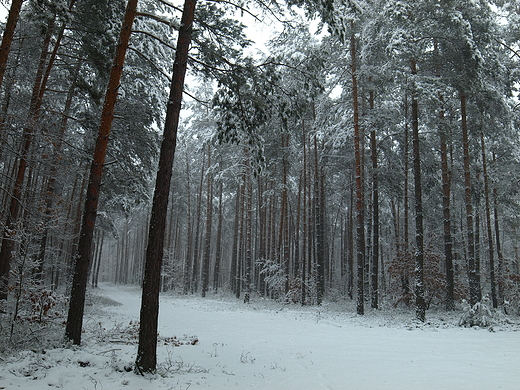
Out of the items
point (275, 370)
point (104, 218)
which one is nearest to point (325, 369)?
point (275, 370)

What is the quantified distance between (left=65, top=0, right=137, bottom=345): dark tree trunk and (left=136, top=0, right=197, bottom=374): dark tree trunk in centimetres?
154

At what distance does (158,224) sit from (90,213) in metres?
2.06

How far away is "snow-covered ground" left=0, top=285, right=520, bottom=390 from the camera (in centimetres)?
529

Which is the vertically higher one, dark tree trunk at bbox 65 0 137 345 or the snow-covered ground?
dark tree trunk at bbox 65 0 137 345

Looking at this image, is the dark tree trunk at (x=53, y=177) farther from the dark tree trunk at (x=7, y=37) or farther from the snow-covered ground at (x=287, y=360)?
the snow-covered ground at (x=287, y=360)

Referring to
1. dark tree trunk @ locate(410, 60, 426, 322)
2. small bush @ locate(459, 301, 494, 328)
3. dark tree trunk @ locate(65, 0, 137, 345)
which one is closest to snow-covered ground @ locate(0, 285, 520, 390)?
small bush @ locate(459, 301, 494, 328)

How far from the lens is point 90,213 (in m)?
7.22

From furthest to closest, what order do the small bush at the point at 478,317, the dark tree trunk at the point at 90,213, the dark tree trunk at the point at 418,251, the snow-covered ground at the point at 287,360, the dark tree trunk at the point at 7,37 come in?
1. the dark tree trunk at the point at 418,251
2. the small bush at the point at 478,317
3. the dark tree trunk at the point at 90,213
4. the dark tree trunk at the point at 7,37
5. the snow-covered ground at the point at 287,360

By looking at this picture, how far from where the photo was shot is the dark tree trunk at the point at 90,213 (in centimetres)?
695

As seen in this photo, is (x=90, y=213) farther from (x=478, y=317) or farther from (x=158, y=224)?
(x=478, y=317)

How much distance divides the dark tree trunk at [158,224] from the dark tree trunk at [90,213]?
5.04 feet

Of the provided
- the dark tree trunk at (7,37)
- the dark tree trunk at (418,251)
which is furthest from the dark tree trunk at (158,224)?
the dark tree trunk at (418,251)

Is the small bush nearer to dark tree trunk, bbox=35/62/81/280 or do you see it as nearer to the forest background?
the forest background

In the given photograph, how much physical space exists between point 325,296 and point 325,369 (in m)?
17.0
